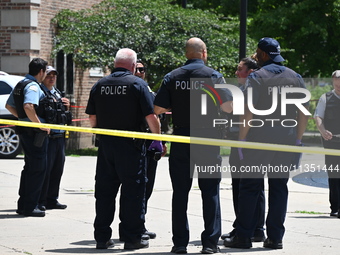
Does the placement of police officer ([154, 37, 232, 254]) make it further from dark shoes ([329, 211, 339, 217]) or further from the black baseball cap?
dark shoes ([329, 211, 339, 217])

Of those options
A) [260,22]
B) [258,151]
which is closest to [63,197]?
[258,151]

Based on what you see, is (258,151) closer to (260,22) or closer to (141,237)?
(141,237)

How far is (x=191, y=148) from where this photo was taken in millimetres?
7188

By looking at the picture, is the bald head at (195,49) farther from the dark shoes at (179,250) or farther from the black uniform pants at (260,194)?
the dark shoes at (179,250)

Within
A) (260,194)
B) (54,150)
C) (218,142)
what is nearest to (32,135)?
(54,150)

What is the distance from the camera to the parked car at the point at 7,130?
16.4 metres

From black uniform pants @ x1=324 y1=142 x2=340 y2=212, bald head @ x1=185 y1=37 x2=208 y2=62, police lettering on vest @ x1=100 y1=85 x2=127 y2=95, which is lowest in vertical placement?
black uniform pants @ x1=324 y1=142 x2=340 y2=212

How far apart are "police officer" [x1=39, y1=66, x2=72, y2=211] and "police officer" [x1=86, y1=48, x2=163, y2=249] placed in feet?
7.03

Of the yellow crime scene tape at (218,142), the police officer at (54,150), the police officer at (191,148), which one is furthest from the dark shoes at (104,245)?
the police officer at (54,150)

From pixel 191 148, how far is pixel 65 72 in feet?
45.9

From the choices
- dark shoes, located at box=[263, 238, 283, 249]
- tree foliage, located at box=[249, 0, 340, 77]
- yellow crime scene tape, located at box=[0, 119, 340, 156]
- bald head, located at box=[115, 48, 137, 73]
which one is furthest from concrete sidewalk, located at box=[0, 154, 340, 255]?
tree foliage, located at box=[249, 0, 340, 77]

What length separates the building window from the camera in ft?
67.6

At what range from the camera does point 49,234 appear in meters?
8.09

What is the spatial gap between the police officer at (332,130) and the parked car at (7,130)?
8359mm
